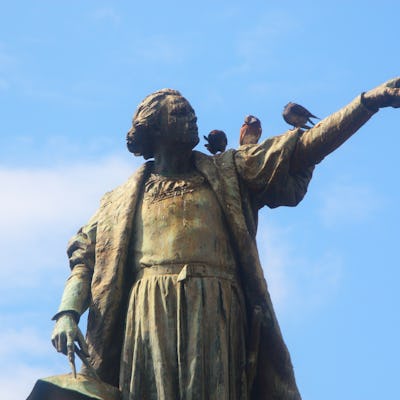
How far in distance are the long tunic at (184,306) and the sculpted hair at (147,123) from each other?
23.4 inches

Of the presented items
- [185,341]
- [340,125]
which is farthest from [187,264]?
[340,125]

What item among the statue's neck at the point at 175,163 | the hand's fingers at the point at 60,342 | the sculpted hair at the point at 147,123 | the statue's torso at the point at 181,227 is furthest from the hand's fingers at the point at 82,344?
the sculpted hair at the point at 147,123

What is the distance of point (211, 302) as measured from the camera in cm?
1418

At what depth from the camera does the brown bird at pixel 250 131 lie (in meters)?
15.4

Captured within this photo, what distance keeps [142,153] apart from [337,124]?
192 centimetres

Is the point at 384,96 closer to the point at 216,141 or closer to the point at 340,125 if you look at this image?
the point at 340,125

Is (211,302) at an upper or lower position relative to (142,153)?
lower

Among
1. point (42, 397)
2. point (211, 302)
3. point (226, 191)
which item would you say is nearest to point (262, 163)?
point (226, 191)

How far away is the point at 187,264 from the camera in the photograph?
1428 cm

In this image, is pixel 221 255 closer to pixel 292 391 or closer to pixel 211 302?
pixel 211 302

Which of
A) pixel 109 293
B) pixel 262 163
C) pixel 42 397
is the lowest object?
pixel 42 397

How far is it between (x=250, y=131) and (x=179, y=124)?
832mm

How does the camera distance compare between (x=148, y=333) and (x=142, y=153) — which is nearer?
(x=148, y=333)

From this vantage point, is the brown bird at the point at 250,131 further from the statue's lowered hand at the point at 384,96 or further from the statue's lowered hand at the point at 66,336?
the statue's lowered hand at the point at 66,336
